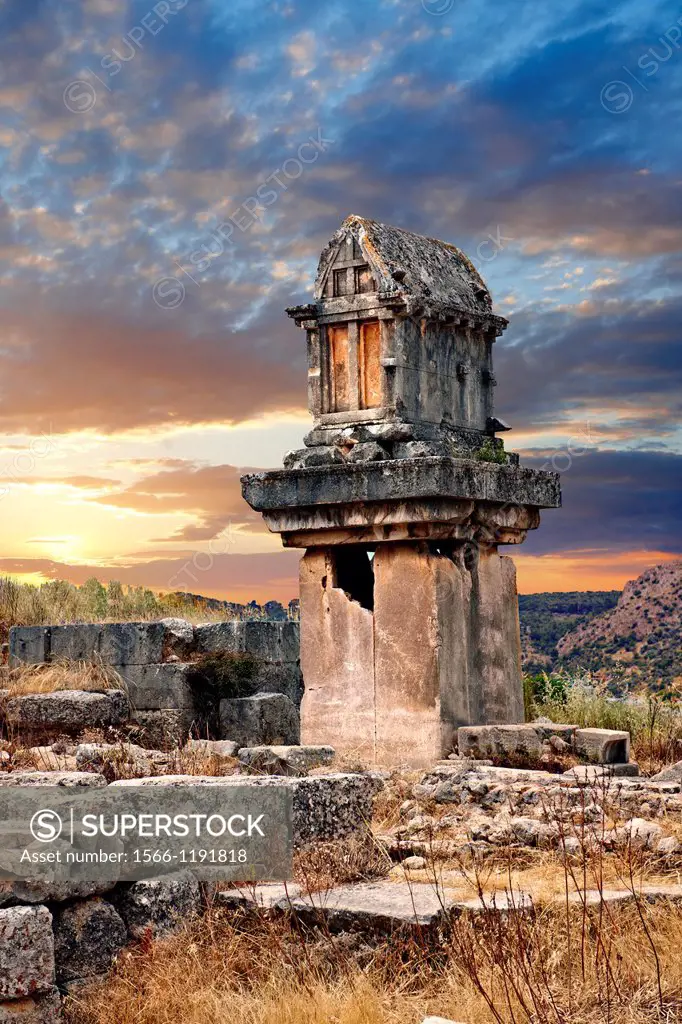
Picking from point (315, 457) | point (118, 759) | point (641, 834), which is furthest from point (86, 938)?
point (315, 457)

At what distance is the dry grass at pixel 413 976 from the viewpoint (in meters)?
4.94

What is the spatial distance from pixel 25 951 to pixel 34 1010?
0.80 ft

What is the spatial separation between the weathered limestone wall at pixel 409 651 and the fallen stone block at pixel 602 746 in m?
0.86

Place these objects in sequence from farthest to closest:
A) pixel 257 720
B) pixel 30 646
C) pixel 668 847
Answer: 1. pixel 30 646
2. pixel 257 720
3. pixel 668 847

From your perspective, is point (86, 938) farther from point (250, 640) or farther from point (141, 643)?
point (250, 640)

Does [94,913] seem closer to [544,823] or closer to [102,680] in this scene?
[544,823]

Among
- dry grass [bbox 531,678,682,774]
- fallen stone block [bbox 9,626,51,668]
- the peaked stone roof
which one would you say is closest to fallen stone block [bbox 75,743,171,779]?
fallen stone block [bbox 9,626,51,668]

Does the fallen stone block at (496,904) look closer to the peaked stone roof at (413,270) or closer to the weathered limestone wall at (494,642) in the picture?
the weathered limestone wall at (494,642)

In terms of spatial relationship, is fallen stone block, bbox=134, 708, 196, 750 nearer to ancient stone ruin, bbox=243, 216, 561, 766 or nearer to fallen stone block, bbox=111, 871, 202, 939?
ancient stone ruin, bbox=243, 216, 561, 766

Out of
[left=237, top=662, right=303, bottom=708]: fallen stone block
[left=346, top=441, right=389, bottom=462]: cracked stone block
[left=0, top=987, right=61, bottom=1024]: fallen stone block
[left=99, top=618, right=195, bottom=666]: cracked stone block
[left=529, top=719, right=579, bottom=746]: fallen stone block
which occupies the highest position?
[left=346, top=441, right=389, bottom=462]: cracked stone block

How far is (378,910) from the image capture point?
5.61m

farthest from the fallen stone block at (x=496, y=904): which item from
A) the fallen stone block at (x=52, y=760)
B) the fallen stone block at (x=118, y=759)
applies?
the fallen stone block at (x=52, y=760)

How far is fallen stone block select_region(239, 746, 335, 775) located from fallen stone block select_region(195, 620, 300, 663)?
2017mm

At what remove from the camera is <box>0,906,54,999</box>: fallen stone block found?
Result: 16.9 ft
